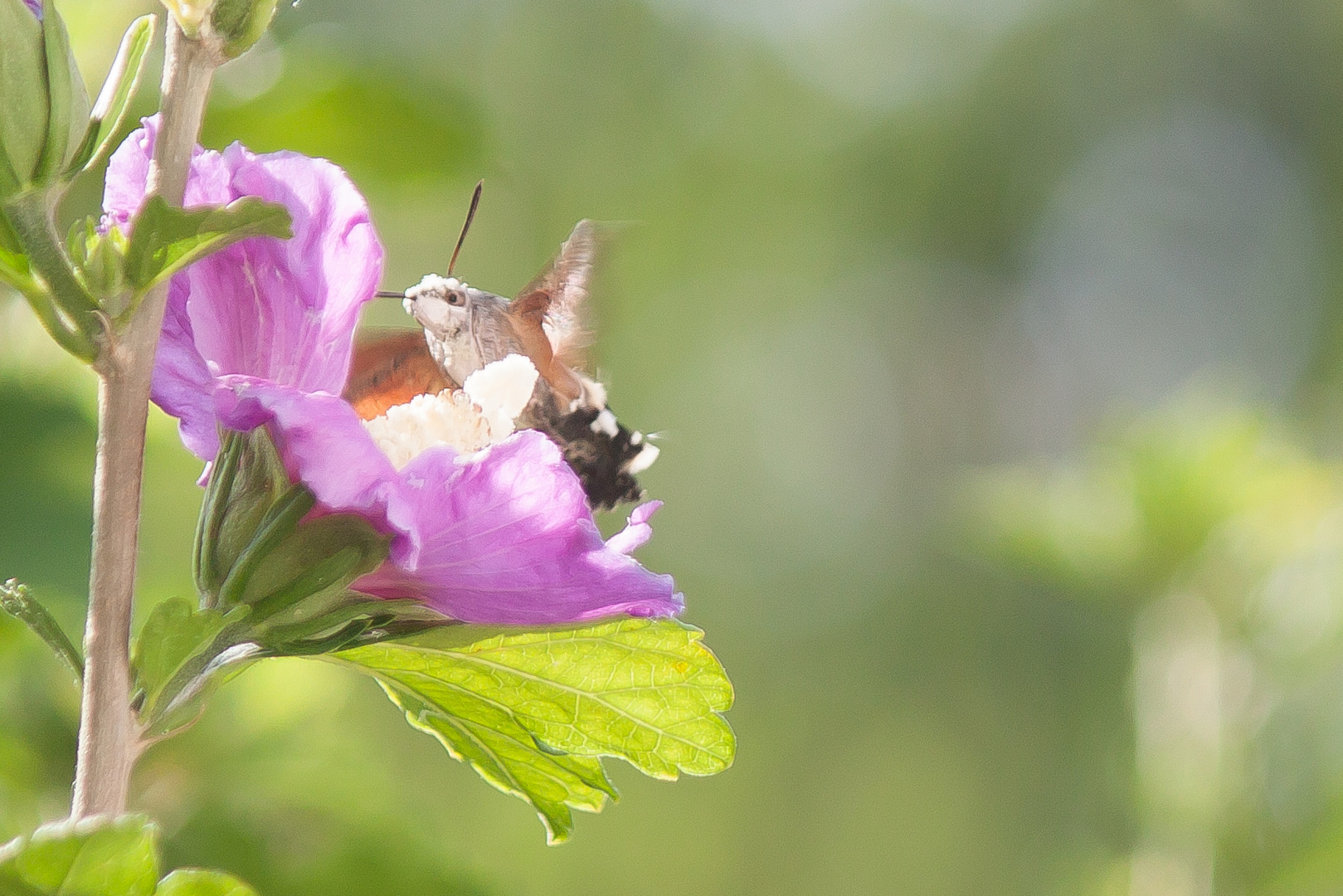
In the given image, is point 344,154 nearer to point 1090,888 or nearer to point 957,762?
point 1090,888

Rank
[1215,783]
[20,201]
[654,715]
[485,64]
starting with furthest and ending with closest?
[485,64], [1215,783], [654,715], [20,201]

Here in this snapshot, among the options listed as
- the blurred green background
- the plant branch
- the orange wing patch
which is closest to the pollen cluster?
the orange wing patch

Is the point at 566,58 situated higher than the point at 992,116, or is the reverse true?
the point at 992,116

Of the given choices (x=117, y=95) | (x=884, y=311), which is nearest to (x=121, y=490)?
(x=117, y=95)

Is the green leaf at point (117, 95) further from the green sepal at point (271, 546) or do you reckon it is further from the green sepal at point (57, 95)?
the green sepal at point (271, 546)

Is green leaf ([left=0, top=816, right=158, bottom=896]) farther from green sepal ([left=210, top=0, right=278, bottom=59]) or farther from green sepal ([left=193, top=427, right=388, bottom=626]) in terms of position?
green sepal ([left=210, top=0, right=278, bottom=59])

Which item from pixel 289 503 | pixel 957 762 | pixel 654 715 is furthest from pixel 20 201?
pixel 957 762
